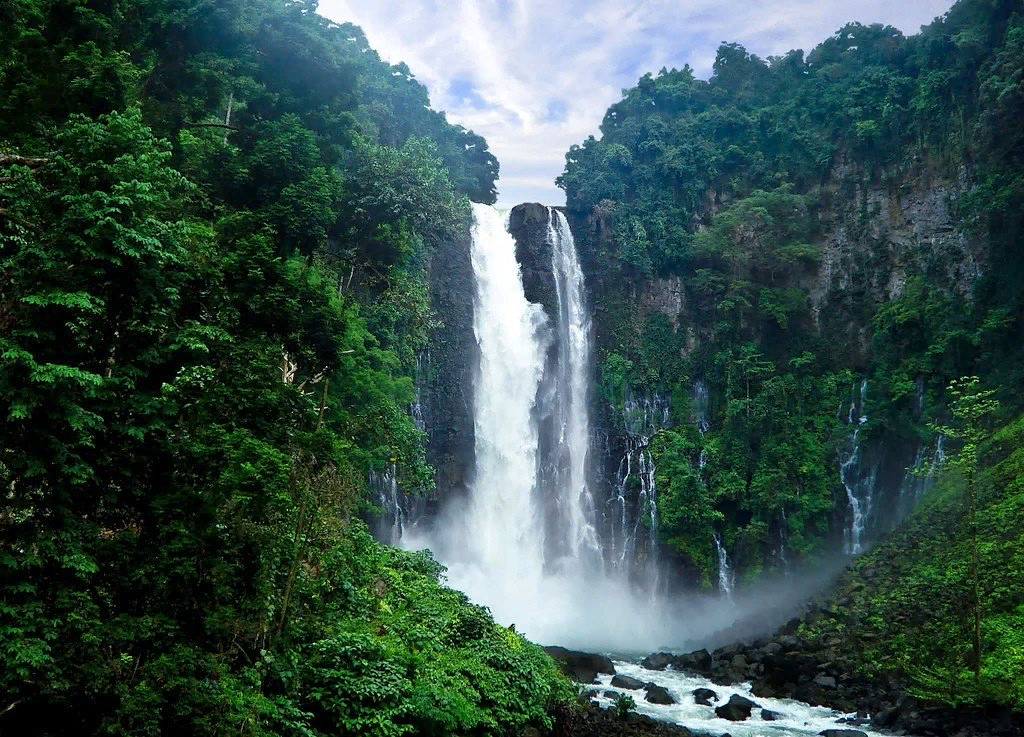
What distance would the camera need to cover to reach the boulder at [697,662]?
19.9 m

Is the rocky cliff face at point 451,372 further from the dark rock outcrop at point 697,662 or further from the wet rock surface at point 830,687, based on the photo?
→ the dark rock outcrop at point 697,662

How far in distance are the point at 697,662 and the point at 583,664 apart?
12.3 ft

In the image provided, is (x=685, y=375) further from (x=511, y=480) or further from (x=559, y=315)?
(x=511, y=480)

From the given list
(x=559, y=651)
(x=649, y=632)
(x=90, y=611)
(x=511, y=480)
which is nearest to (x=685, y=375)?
(x=511, y=480)

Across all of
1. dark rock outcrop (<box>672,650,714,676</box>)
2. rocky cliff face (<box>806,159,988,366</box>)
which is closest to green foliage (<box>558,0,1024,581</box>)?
rocky cliff face (<box>806,159,988,366</box>)

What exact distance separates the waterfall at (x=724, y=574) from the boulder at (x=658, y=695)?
12011 millimetres

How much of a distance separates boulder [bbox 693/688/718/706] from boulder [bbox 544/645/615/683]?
8.54 ft

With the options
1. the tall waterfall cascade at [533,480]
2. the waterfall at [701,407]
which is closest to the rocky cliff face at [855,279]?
the tall waterfall cascade at [533,480]

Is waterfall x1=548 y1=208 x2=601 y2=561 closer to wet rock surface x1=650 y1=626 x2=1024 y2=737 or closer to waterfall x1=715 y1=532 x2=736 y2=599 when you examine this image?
waterfall x1=715 y1=532 x2=736 y2=599

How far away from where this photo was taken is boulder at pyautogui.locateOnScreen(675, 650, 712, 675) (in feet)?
65.2

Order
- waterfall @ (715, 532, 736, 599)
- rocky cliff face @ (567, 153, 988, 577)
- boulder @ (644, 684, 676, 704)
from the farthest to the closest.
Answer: waterfall @ (715, 532, 736, 599), rocky cliff face @ (567, 153, 988, 577), boulder @ (644, 684, 676, 704)

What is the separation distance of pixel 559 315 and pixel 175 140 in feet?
74.9

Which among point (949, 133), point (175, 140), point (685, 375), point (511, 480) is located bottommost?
point (511, 480)

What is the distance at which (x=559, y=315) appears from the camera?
111ft
